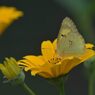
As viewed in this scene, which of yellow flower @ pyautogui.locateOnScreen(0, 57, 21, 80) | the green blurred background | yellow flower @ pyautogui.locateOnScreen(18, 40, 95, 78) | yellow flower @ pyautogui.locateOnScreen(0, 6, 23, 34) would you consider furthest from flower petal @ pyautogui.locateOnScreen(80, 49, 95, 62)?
the green blurred background

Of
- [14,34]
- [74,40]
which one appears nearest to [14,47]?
[14,34]

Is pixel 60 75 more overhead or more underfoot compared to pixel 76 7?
more underfoot

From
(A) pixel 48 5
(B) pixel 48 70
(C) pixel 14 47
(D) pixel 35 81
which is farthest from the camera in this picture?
(A) pixel 48 5

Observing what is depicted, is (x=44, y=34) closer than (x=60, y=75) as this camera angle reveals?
No

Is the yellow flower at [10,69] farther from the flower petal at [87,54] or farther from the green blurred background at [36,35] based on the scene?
the green blurred background at [36,35]

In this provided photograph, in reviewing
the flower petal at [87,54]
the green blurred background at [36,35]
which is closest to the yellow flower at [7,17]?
the flower petal at [87,54]

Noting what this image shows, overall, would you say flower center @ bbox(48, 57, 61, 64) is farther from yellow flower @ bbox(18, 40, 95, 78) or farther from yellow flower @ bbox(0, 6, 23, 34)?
yellow flower @ bbox(0, 6, 23, 34)

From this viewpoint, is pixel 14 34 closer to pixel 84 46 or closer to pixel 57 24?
pixel 57 24
